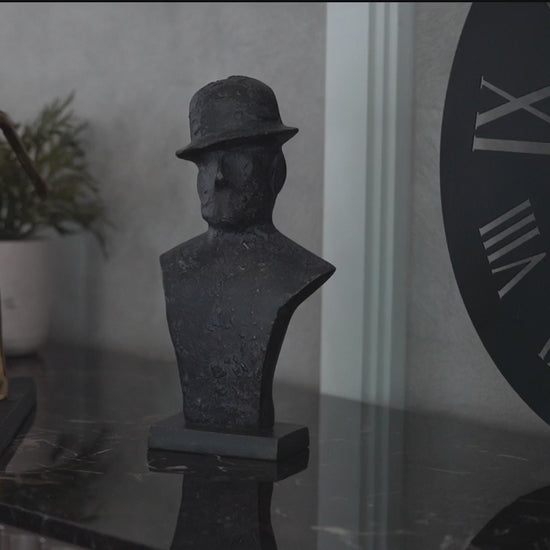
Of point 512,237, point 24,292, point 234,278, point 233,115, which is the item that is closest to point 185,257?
point 234,278

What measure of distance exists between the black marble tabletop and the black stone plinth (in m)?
0.02

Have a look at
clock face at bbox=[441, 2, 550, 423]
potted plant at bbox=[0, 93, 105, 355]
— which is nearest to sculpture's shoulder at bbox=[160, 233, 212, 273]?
clock face at bbox=[441, 2, 550, 423]

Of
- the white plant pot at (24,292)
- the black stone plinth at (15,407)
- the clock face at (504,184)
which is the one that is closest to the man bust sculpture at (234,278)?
the black stone plinth at (15,407)

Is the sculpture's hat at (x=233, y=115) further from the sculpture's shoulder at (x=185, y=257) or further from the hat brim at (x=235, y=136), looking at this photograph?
the sculpture's shoulder at (x=185, y=257)

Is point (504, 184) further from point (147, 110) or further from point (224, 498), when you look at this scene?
point (147, 110)

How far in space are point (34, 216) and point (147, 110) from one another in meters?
0.30

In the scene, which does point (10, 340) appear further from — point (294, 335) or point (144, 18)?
point (144, 18)

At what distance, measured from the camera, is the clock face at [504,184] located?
4.72ft

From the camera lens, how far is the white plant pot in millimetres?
1888

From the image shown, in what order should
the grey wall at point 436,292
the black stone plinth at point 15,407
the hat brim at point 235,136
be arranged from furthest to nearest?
the grey wall at point 436,292 → the black stone plinth at point 15,407 → the hat brim at point 235,136

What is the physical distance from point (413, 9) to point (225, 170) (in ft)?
1.75

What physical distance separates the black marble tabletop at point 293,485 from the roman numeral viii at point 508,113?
403 mm

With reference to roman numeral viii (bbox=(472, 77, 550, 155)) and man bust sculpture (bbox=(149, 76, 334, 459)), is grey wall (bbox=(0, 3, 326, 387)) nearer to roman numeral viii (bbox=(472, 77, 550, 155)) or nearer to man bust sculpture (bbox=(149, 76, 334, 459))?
roman numeral viii (bbox=(472, 77, 550, 155))

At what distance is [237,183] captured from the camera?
49.5 inches
